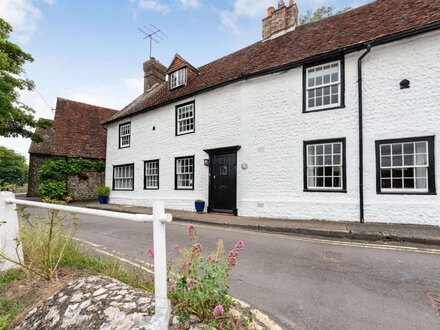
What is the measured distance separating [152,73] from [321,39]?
14.2 meters

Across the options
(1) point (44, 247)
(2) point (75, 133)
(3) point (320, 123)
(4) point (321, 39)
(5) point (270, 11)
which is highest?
(5) point (270, 11)

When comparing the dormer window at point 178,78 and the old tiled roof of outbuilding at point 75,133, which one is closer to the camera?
the dormer window at point 178,78

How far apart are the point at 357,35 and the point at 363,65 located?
61.5 inches

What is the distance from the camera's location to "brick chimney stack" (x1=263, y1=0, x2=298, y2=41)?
13.2 metres

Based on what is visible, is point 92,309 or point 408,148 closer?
point 92,309

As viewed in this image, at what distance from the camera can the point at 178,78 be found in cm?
1552

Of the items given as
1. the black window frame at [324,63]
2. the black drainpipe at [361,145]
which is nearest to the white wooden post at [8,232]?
the black drainpipe at [361,145]

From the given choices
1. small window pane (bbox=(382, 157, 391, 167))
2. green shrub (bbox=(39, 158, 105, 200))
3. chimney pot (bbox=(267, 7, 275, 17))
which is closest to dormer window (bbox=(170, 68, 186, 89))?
chimney pot (bbox=(267, 7, 275, 17))

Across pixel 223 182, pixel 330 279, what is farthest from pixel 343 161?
pixel 330 279

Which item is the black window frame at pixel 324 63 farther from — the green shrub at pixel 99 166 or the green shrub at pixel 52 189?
the green shrub at pixel 99 166

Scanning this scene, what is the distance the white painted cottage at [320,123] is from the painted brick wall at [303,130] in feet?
0.12

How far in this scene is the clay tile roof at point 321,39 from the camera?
352 inches

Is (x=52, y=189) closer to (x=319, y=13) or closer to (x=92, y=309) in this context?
(x=92, y=309)

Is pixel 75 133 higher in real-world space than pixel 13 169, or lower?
higher
